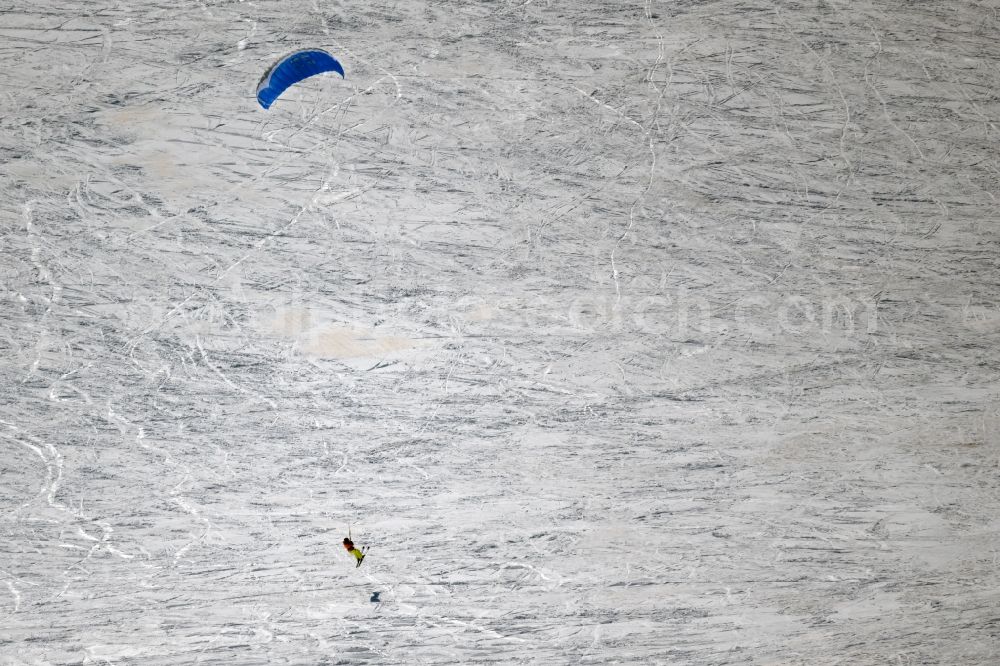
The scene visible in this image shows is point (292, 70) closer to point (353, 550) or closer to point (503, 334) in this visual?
point (503, 334)

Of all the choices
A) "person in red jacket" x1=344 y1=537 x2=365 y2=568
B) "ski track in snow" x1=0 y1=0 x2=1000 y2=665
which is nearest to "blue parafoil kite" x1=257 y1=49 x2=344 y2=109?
"ski track in snow" x1=0 y1=0 x2=1000 y2=665

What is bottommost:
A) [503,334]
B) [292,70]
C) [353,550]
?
[353,550]

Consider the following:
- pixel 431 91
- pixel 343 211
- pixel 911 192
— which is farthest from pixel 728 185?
pixel 343 211

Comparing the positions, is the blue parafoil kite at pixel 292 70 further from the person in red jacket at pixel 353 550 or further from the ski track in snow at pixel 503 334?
the person in red jacket at pixel 353 550

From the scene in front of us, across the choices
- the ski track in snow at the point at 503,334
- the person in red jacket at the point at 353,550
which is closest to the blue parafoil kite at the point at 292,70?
the ski track in snow at the point at 503,334

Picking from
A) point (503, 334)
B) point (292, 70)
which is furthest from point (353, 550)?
point (292, 70)

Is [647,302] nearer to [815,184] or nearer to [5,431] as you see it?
[815,184]

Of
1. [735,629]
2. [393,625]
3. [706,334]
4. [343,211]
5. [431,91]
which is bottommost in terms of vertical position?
[735,629]
